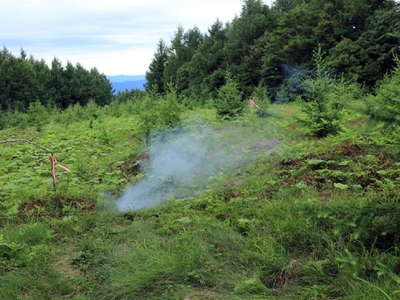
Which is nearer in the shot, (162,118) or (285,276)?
(285,276)

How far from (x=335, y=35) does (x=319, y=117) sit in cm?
1573

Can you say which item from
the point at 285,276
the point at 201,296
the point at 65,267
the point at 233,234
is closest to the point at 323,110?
the point at 233,234

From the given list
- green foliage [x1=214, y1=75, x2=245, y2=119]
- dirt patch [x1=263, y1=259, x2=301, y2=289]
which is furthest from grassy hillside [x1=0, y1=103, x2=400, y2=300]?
green foliage [x1=214, y1=75, x2=245, y2=119]

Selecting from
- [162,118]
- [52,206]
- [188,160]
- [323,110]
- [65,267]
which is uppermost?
[323,110]

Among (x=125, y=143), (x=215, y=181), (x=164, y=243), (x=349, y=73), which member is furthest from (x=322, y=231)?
(x=349, y=73)

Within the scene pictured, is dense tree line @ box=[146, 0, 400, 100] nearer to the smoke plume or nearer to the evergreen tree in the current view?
the smoke plume

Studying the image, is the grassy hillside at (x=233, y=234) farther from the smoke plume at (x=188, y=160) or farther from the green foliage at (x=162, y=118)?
the green foliage at (x=162, y=118)

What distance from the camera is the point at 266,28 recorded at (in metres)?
29.5

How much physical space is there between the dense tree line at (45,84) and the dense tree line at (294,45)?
54.5 feet

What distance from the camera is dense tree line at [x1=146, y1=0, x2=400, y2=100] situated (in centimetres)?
1738

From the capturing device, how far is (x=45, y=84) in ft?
142

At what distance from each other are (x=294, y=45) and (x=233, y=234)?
2063 centimetres

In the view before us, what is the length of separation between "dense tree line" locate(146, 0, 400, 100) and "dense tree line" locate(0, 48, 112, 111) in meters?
16.6

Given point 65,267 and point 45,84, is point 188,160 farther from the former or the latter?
point 45,84
